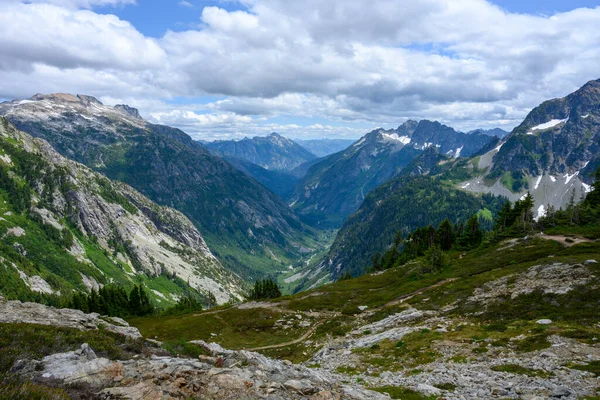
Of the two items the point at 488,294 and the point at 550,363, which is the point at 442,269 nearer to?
the point at 488,294

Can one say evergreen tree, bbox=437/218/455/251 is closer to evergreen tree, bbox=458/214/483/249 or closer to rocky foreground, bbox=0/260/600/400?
evergreen tree, bbox=458/214/483/249

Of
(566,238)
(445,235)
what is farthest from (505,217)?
(566,238)

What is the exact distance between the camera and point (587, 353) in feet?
78.5

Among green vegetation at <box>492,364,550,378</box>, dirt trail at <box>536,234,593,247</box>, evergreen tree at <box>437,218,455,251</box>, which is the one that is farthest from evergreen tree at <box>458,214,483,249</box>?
green vegetation at <box>492,364,550,378</box>

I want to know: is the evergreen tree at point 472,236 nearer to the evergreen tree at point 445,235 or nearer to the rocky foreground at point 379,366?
the evergreen tree at point 445,235

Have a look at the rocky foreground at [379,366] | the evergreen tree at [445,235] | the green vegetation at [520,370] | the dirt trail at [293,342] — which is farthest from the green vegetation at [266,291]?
the green vegetation at [520,370]

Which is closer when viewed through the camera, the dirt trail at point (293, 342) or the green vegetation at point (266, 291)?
the dirt trail at point (293, 342)

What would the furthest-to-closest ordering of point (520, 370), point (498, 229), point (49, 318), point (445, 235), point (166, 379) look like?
point (445, 235) < point (498, 229) < point (49, 318) < point (520, 370) < point (166, 379)

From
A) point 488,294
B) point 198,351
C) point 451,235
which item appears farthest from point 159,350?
point 451,235

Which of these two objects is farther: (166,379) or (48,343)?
(48,343)

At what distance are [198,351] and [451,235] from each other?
382ft

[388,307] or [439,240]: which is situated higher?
[439,240]

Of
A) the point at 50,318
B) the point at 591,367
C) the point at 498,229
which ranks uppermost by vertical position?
the point at 591,367

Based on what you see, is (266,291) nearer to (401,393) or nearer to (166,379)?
(401,393)
